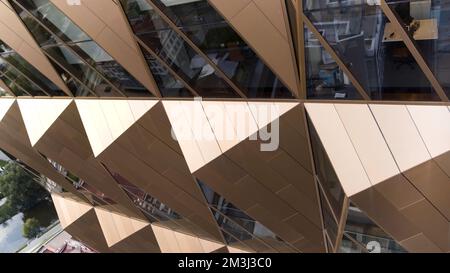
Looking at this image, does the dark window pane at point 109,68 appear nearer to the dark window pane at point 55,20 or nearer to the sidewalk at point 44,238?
the dark window pane at point 55,20

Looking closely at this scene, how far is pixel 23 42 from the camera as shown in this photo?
13.3 metres

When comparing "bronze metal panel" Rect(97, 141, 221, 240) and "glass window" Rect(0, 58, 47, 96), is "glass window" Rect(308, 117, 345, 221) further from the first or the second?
"glass window" Rect(0, 58, 47, 96)

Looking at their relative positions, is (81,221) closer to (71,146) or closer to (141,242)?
(141,242)

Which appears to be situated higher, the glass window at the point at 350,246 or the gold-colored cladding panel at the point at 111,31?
the gold-colored cladding panel at the point at 111,31

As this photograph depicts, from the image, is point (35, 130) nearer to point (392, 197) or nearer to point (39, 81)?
point (39, 81)

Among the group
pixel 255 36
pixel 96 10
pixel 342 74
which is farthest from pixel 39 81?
pixel 342 74

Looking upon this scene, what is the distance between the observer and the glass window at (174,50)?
9031mm

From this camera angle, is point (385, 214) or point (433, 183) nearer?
point (433, 183)

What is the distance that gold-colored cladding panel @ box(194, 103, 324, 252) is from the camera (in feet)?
29.3

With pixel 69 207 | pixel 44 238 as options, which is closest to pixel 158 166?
pixel 69 207

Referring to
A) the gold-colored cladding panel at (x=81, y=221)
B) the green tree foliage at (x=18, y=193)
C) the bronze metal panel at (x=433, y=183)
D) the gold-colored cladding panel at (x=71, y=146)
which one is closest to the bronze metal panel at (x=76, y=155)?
the gold-colored cladding panel at (x=71, y=146)

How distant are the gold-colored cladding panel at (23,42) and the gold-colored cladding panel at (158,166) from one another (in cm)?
298

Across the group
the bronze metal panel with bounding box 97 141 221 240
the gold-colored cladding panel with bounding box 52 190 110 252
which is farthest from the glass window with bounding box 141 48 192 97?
the gold-colored cladding panel with bounding box 52 190 110 252

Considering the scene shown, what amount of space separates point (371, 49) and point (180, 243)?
12.3 m
